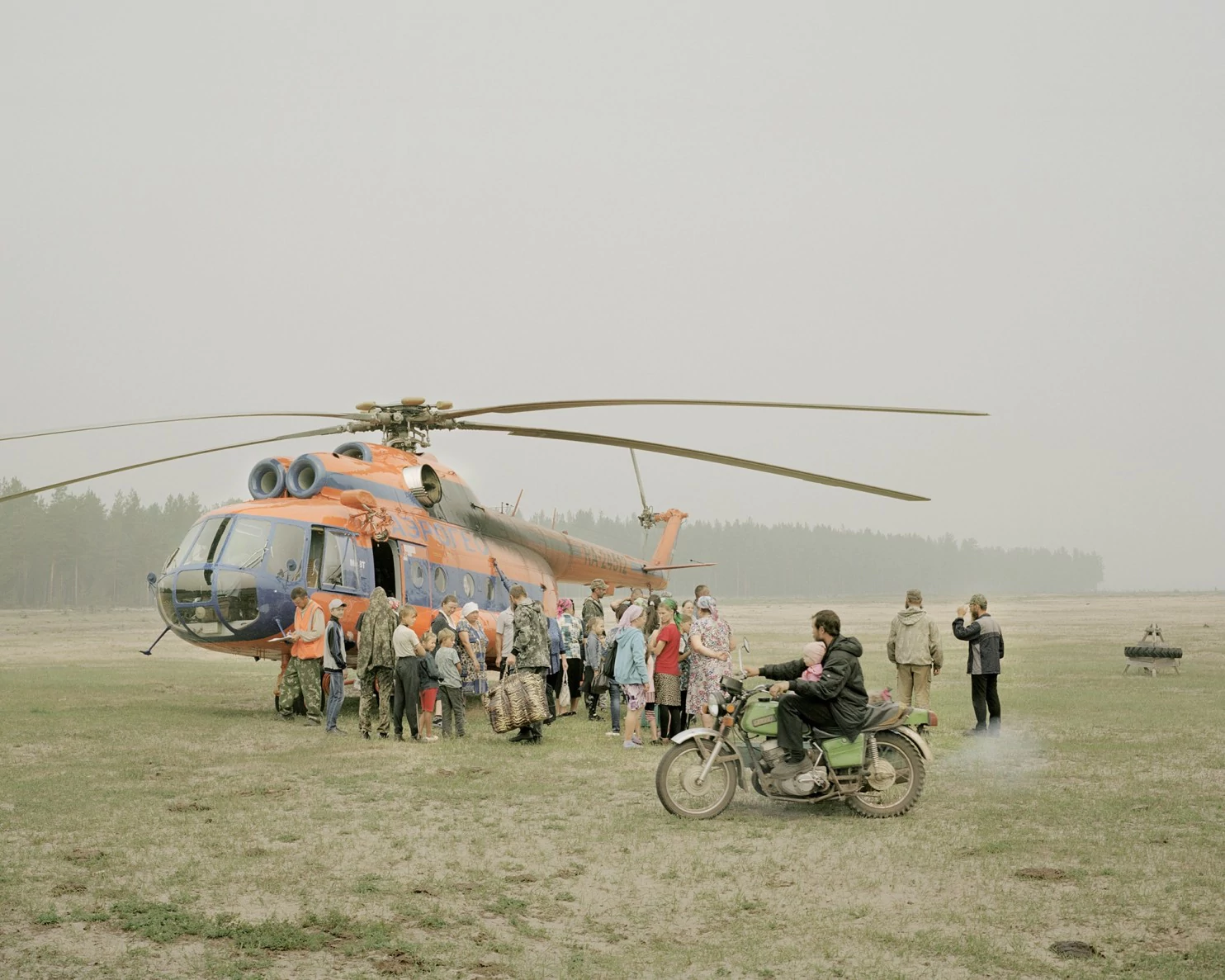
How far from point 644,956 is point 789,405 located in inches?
290

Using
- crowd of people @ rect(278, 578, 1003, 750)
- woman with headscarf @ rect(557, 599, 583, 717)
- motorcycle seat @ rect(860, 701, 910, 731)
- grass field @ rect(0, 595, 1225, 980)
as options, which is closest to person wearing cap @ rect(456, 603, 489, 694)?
crowd of people @ rect(278, 578, 1003, 750)

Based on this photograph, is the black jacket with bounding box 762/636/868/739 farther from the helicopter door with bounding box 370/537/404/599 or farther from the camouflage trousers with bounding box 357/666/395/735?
the helicopter door with bounding box 370/537/404/599

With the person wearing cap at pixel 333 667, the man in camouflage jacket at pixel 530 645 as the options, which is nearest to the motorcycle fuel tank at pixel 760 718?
the man in camouflage jacket at pixel 530 645

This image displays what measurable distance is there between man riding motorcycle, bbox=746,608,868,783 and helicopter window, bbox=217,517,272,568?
7767 mm

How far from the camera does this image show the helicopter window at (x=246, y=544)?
13898mm

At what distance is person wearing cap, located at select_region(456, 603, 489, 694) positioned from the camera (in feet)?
42.6

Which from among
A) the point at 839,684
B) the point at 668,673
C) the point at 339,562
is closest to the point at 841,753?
the point at 839,684

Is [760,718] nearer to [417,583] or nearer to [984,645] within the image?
[984,645]

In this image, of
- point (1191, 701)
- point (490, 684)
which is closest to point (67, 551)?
point (490, 684)

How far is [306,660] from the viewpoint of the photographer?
13.9m

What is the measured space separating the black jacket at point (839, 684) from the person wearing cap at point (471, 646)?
5.26 m

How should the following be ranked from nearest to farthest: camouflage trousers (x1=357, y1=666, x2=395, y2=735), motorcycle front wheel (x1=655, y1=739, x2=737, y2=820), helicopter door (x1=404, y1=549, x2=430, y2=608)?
motorcycle front wheel (x1=655, y1=739, x2=737, y2=820) < camouflage trousers (x1=357, y1=666, x2=395, y2=735) < helicopter door (x1=404, y1=549, x2=430, y2=608)

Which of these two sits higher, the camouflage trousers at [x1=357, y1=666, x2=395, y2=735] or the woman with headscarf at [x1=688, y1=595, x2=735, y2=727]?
the woman with headscarf at [x1=688, y1=595, x2=735, y2=727]

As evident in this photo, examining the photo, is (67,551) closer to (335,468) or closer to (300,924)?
(335,468)
